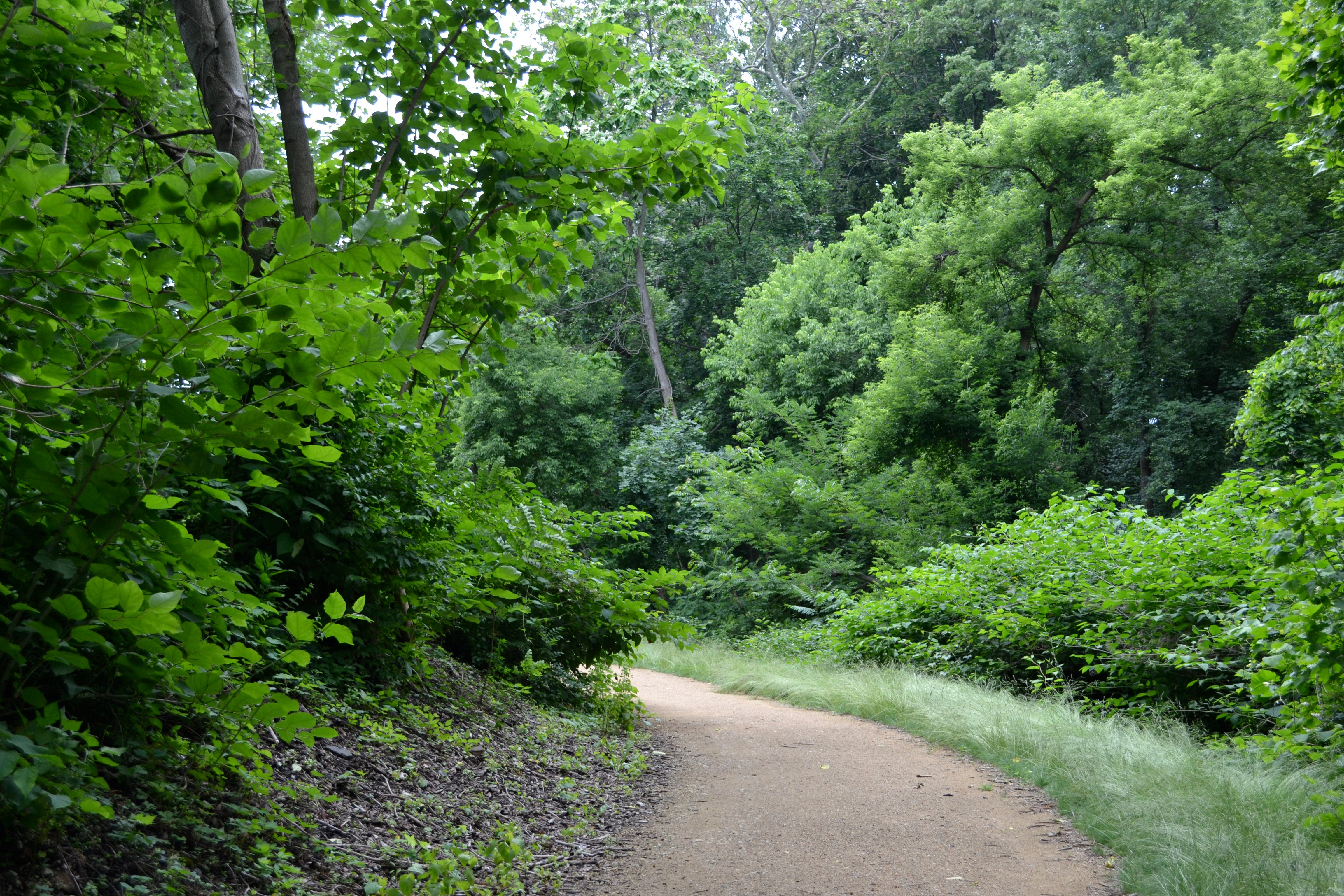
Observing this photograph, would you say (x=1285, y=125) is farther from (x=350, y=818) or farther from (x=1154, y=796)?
(x=350, y=818)

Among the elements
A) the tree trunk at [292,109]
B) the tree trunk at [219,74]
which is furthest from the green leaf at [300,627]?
the tree trunk at [292,109]

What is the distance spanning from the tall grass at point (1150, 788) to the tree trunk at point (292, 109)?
5.46 metres

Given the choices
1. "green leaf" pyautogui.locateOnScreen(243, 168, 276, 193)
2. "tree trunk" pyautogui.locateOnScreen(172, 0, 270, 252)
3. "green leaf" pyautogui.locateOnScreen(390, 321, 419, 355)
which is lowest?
"green leaf" pyautogui.locateOnScreen(390, 321, 419, 355)

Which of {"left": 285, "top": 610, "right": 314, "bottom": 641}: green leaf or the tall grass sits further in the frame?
the tall grass

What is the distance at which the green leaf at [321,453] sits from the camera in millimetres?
2117

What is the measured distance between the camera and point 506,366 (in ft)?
40.0

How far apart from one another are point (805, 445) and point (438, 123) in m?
19.2

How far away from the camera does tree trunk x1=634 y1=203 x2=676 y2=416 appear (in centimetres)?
3098

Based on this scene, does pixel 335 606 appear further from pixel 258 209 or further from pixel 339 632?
pixel 258 209

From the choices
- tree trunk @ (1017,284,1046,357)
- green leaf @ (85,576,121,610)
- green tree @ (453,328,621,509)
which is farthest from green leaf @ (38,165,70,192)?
green tree @ (453,328,621,509)

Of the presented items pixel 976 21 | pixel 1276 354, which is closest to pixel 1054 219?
pixel 1276 354

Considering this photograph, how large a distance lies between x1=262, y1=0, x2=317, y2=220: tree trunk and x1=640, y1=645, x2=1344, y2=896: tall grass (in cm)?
546

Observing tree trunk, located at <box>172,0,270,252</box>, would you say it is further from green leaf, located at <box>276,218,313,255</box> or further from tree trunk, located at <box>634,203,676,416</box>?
tree trunk, located at <box>634,203,676,416</box>

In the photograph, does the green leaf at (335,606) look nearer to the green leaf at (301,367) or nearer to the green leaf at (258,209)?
the green leaf at (301,367)
